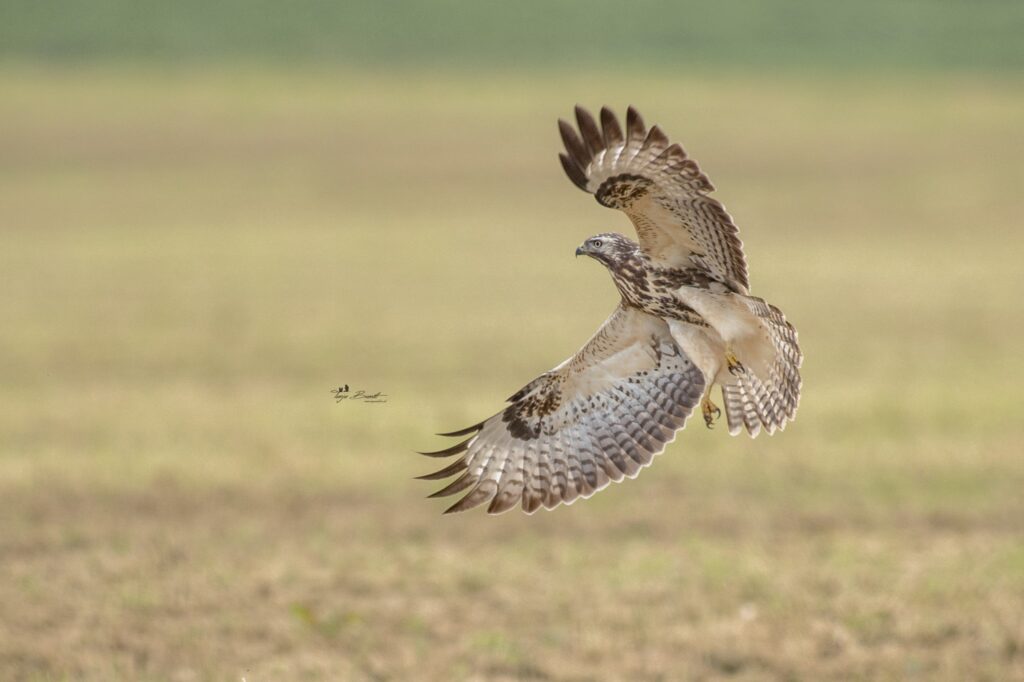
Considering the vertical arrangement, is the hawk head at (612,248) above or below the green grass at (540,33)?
below

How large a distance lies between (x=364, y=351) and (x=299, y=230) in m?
16.2

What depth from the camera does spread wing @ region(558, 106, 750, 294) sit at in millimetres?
6785

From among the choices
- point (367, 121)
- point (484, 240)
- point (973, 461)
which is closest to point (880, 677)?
point (973, 461)

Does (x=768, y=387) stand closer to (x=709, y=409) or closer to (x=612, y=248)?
(x=709, y=409)

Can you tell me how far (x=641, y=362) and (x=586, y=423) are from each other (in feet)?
1.52

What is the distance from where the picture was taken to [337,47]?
75.9 meters

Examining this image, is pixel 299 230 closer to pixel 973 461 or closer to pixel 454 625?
pixel 973 461

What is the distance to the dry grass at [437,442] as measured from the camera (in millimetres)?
8727

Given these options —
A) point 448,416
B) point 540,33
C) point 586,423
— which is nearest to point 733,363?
point 586,423

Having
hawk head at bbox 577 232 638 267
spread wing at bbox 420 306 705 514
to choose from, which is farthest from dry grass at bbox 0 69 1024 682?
hawk head at bbox 577 232 638 267

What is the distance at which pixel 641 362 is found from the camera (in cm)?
811

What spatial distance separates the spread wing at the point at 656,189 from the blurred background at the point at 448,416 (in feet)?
8.13

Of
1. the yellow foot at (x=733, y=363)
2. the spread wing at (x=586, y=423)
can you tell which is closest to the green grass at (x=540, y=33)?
the spread wing at (x=586, y=423)

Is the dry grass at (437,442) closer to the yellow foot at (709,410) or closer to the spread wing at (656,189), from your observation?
the yellow foot at (709,410)
